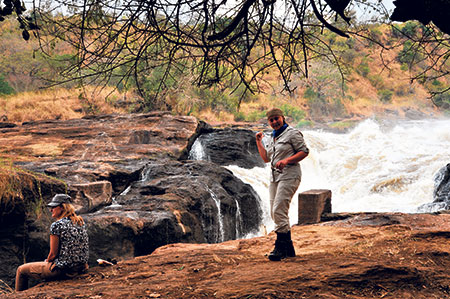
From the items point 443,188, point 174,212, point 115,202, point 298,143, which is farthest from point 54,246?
point 443,188

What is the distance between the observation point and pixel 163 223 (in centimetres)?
825

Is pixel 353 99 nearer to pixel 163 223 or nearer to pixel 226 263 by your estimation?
pixel 163 223

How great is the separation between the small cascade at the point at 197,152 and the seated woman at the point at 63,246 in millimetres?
11662

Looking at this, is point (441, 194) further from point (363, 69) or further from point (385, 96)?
point (363, 69)

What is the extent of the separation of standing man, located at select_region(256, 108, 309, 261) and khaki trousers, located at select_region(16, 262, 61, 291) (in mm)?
2410

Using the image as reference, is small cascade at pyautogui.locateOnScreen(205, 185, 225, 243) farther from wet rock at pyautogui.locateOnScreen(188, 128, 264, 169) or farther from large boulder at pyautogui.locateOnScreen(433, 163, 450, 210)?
wet rock at pyautogui.locateOnScreen(188, 128, 264, 169)

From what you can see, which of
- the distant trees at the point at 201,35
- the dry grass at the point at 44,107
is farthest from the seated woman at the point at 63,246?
the dry grass at the point at 44,107

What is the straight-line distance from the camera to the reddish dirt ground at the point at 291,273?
3533 mm

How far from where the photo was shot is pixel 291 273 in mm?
3848

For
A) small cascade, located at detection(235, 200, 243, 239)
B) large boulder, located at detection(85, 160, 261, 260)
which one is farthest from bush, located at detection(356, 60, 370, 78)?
small cascade, located at detection(235, 200, 243, 239)

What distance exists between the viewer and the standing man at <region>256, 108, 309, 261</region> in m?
4.39

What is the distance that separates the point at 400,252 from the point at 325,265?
1.25 metres

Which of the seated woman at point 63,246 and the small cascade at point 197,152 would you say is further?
the small cascade at point 197,152

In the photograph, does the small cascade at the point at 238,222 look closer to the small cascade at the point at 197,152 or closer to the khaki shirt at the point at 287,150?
the small cascade at the point at 197,152
